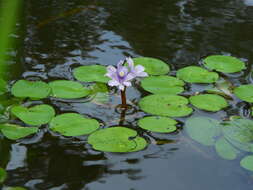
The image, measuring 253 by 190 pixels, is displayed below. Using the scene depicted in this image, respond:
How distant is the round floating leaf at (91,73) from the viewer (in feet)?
4.76

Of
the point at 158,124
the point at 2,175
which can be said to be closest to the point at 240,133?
the point at 158,124

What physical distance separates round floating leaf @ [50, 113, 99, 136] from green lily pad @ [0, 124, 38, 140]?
65mm

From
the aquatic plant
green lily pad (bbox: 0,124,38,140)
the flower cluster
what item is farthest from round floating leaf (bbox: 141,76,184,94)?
green lily pad (bbox: 0,124,38,140)

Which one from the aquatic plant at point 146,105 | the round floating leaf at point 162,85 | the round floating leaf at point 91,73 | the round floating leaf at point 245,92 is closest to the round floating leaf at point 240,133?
the aquatic plant at point 146,105

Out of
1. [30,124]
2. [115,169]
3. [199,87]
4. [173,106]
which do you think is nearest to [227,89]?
[199,87]

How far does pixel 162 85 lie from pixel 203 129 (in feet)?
0.93

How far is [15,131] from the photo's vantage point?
3.83ft

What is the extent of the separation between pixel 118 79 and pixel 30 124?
0.31 meters

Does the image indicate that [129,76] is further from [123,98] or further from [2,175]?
[2,175]

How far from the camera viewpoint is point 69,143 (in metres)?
1.16

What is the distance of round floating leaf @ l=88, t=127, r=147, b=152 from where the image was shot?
3.70 feet

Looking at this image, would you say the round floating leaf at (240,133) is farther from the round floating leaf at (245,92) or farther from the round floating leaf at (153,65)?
the round floating leaf at (153,65)

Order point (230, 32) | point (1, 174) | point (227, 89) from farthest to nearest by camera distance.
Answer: point (230, 32), point (227, 89), point (1, 174)

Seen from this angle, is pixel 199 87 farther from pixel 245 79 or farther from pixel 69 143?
pixel 69 143
